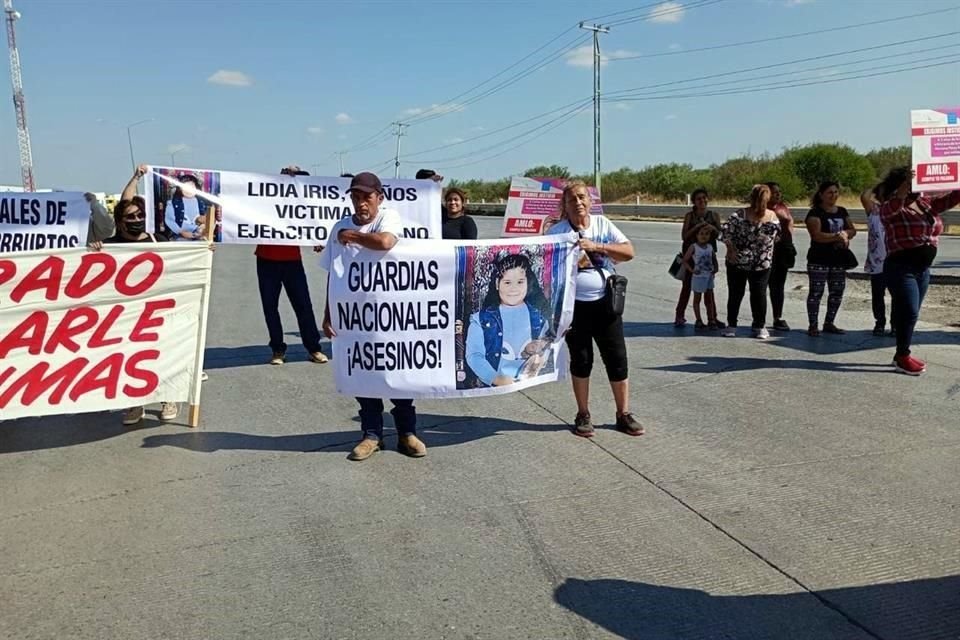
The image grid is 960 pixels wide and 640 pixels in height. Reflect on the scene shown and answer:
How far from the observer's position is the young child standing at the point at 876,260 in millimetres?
8867

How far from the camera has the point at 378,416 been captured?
5238mm

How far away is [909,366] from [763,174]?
51952 millimetres

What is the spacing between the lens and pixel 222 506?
435 centimetres

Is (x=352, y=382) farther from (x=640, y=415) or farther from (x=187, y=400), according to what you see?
(x=640, y=415)

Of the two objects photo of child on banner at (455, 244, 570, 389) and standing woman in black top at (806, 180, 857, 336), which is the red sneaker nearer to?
standing woman in black top at (806, 180, 857, 336)

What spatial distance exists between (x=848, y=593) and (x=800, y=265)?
46.2 feet

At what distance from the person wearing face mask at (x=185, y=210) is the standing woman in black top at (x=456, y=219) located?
8.82ft

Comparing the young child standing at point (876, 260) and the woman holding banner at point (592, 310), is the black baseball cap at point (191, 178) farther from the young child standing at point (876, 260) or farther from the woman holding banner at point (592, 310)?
the young child standing at point (876, 260)

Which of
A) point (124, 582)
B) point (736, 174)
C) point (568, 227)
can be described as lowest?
point (124, 582)

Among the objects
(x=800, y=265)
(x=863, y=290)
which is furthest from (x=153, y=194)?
(x=800, y=265)

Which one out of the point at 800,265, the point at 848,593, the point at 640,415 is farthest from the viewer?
the point at 800,265

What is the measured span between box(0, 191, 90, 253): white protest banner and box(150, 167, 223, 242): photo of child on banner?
2.61ft

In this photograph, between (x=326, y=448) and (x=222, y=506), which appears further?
(x=326, y=448)

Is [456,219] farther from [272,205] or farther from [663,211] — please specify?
[663,211]
